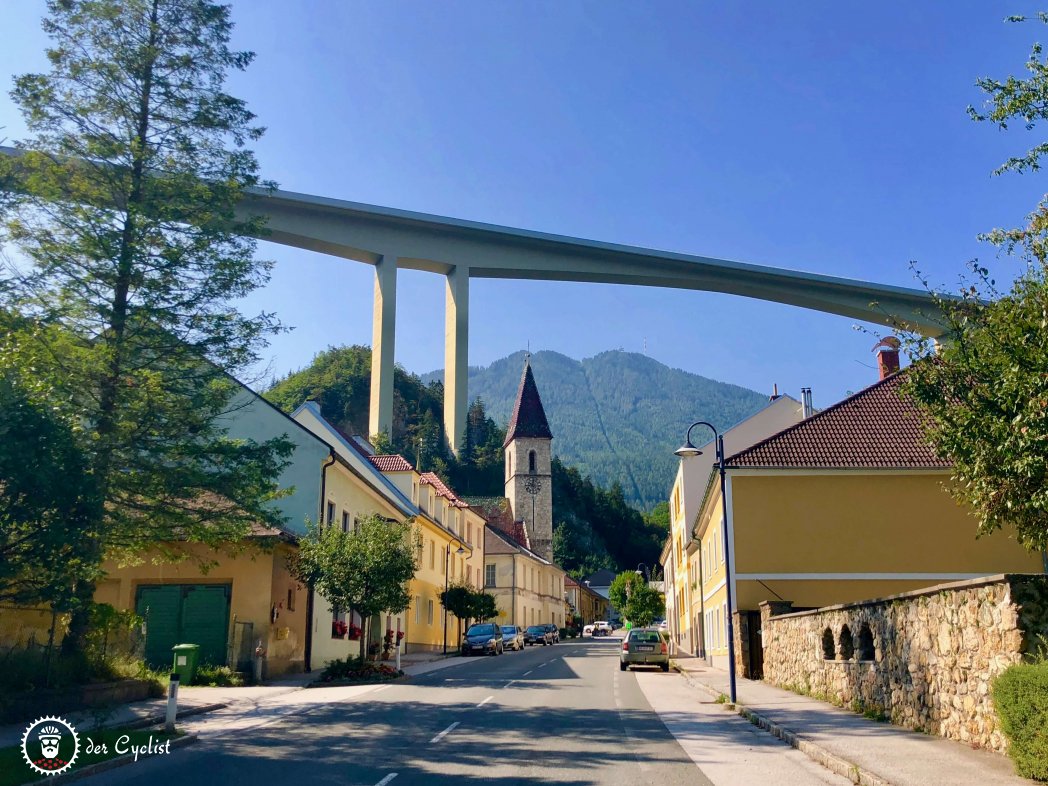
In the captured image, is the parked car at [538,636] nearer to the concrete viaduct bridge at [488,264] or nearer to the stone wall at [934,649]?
the concrete viaduct bridge at [488,264]

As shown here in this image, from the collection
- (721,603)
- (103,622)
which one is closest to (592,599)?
(721,603)

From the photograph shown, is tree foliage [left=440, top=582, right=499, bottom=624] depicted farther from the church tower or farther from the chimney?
the church tower

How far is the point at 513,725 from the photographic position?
14352 millimetres

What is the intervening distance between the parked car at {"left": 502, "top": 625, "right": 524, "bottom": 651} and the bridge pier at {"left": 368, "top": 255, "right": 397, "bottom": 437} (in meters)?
35.5

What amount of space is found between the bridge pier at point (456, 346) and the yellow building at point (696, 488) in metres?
34.8

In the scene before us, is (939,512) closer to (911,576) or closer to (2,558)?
(911,576)

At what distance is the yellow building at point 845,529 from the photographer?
2633cm

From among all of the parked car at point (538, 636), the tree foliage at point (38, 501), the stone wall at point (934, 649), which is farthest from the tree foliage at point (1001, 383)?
the parked car at point (538, 636)

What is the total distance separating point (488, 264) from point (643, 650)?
55799mm

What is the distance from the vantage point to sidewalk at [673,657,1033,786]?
9031 millimetres

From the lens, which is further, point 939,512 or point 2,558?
point 939,512

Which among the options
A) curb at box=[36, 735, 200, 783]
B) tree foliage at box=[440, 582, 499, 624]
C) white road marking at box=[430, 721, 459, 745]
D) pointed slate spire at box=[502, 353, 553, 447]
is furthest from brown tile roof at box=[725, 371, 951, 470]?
pointed slate spire at box=[502, 353, 553, 447]

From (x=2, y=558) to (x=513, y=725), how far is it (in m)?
7.90

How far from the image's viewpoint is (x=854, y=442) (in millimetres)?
27344
